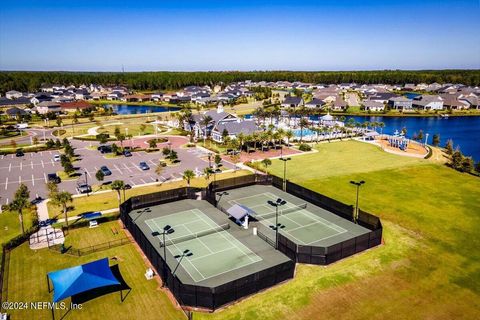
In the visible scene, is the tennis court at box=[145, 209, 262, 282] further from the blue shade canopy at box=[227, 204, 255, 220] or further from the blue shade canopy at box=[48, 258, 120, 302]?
the blue shade canopy at box=[48, 258, 120, 302]

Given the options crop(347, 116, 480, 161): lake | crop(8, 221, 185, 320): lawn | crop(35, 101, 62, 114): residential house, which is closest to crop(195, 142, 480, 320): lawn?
crop(8, 221, 185, 320): lawn

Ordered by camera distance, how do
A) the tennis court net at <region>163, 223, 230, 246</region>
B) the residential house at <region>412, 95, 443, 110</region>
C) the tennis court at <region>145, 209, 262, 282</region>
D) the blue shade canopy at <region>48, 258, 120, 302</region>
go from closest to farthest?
the blue shade canopy at <region>48, 258, 120, 302</region> < the tennis court at <region>145, 209, 262, 282</region> < the tennis court net at <region>163, 223, 230, 246</region> < the residential house at <region>412, 95, 443, 110</region>

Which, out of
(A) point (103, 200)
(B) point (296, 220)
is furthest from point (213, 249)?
(A) point (103, 200)

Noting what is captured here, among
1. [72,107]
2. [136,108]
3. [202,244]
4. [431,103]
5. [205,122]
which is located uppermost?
[431,103]

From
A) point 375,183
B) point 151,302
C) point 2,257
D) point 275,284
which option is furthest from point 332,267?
point 2,257

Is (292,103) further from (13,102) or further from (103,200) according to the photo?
(13,102)

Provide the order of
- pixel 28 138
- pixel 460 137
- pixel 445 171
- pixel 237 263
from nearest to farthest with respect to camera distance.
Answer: pixel 237 263 < pixel 445 171 < pixel 28 138 < pixel 460 137

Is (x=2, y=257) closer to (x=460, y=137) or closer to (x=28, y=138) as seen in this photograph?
(x=28, y=138)
